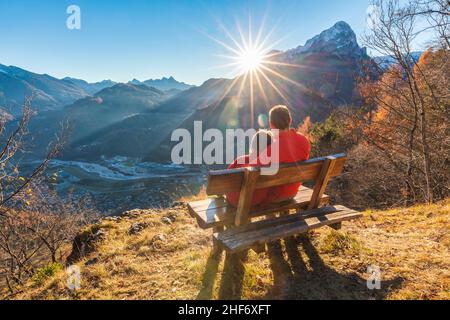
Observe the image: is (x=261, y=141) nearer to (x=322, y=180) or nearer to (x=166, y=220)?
(x=322, y=180)

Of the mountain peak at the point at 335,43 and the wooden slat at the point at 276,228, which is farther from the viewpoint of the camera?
the mountain peak at the point at 335,43

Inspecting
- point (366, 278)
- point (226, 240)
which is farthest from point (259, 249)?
point (366, 278)

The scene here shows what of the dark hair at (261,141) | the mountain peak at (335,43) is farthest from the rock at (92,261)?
the mountain peak at (335,43)

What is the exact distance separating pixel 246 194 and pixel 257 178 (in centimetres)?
23

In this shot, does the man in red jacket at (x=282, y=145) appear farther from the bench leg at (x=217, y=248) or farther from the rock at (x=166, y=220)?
the rock at (x=166, y=220)

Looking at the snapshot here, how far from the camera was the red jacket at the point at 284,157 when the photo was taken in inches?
122

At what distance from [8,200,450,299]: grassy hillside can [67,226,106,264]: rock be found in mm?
586

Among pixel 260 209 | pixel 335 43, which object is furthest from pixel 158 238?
pixel 335 43

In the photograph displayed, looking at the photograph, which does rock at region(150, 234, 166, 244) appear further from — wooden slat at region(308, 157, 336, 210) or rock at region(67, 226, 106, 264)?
wooden slat at region(308, 157, 336, 210)

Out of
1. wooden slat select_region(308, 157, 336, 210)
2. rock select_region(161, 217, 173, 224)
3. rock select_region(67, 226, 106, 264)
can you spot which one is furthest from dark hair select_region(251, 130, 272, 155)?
rock select_region(67, 226, 106, 264)

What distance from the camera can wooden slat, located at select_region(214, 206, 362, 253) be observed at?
Answer: 2.70 meters

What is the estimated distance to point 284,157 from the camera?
312 centimetres
